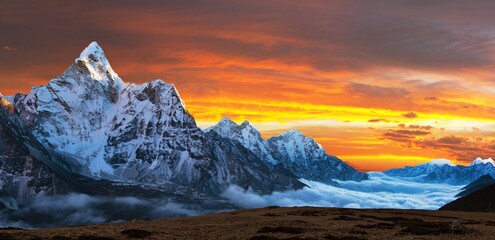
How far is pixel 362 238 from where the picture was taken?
2302 inches

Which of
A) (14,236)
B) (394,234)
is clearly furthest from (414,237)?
(14,236)

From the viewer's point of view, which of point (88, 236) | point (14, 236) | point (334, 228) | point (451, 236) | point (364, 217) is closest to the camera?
point (14, 236)

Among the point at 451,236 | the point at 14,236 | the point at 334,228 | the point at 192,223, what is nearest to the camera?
the point at 14,236

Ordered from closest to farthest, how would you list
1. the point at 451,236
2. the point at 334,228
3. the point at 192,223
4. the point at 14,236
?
the point at 14,236 → the point at 451,236 → the point at 334,228 → the point at 192,223

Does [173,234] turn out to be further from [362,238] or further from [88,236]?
[362,238]

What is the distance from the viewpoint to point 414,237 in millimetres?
59281

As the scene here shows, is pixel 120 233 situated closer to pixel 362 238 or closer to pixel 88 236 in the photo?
pixel 88 236

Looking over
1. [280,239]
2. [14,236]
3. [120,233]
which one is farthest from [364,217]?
[14,236]

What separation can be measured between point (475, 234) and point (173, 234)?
33.7m

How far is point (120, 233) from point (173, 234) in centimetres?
580

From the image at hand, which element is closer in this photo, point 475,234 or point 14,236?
point 14,236

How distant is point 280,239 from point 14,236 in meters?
26.4

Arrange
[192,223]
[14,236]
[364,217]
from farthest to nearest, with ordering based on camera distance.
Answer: [364,217], [192,223], [14,236]

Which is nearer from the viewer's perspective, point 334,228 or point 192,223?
point 334,228
